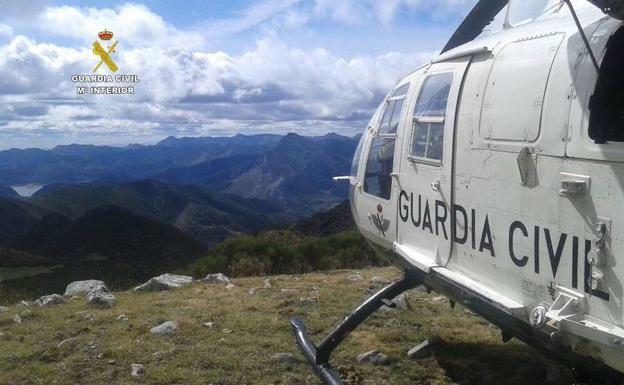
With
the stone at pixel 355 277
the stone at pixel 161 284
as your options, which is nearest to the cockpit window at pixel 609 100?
the stone at pixel 355 277

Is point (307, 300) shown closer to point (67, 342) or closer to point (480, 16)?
point (67, 342)

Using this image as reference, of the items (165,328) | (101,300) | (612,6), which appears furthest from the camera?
(101,300)

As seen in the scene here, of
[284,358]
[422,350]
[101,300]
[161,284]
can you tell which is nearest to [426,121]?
[422,350]

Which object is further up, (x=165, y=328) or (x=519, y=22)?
(x=519, y=22)

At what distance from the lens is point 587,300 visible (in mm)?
3980

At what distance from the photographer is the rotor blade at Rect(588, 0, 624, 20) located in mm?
3311

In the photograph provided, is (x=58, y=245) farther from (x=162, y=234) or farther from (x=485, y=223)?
(x=485, y=223)

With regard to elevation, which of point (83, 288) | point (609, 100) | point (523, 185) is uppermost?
point (609, 100)

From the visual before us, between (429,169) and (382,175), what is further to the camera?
(382,175)

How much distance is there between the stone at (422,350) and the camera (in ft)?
27.9

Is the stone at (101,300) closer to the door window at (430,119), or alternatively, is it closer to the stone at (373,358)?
the stone at (373,358)

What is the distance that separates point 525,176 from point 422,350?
4.82 meters

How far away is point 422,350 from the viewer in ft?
28.1

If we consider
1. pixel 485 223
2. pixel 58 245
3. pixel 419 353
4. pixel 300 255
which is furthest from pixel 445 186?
pixel 58 245
